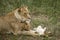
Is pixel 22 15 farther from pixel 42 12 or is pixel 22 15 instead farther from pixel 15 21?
pixel 42 12

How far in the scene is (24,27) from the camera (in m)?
5.79

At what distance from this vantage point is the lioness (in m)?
5.67

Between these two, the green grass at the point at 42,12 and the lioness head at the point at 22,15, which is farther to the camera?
the green grass at the point at 42,12

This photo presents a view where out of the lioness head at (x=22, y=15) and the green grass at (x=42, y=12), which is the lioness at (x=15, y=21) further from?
the green grass at (x=42, y=12)

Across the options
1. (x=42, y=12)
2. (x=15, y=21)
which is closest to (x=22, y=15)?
(x=15, y=21)

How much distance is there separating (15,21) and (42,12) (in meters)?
1.24

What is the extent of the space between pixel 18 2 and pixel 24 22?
1.44 m

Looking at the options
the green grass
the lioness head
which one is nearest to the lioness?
the lioness head

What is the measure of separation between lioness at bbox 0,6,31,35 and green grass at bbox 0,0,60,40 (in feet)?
0.67

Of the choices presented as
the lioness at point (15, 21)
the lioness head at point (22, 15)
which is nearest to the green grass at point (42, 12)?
the lioness at point (15, 21)

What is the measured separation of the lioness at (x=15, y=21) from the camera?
5.67 meters

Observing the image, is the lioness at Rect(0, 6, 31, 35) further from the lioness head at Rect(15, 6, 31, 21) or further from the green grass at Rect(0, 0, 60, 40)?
the green grass at Rect(0, 0, 60, 40)

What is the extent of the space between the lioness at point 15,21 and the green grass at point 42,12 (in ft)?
0.67

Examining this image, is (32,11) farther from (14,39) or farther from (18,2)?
(14,39)
